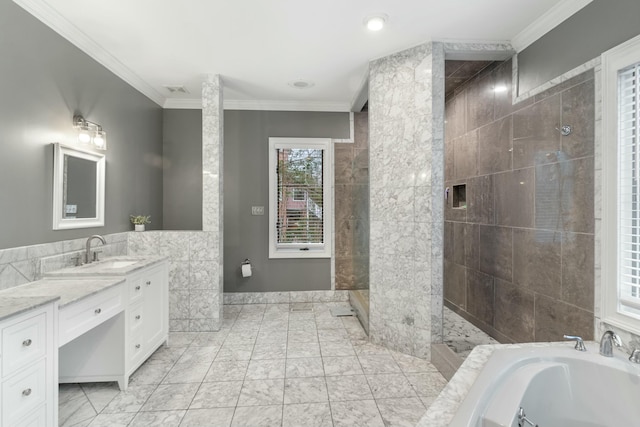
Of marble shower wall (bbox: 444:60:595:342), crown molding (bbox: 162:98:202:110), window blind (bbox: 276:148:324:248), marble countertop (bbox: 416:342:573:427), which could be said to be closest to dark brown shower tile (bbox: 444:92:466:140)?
marble shower wall (bbox: 444:60:595:342)

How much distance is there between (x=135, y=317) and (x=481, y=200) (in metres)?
3.32

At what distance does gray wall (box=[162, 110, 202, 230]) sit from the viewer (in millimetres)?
3984

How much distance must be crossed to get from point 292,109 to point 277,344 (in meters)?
3.03

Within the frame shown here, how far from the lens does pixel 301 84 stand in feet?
11.4

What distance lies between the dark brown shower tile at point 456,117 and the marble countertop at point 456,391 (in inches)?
100

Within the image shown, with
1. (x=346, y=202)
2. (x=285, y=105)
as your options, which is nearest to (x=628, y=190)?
(x=346, y=202)

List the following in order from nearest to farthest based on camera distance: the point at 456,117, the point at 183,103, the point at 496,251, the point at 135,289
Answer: the point at 135,289 < the point at 496,251 < the point at 456,117 < the point at 183,103

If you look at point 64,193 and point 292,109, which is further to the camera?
point 292,109

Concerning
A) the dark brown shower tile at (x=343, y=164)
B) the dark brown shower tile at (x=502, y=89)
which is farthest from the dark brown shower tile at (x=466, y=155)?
the dark brown shower tile at (x=343, y=164)

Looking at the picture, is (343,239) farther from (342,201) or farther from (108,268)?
(108,268)

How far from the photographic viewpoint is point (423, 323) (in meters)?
2.53

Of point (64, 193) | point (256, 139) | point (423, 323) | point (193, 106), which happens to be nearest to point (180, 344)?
point (64, 193)

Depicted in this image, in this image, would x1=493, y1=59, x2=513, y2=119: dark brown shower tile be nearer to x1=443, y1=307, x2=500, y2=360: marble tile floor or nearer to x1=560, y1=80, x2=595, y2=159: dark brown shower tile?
x1=560, y1=80, x2=595, y2=159: dark brown shower tile

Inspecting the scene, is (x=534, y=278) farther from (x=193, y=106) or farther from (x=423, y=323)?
(x=193, y=106)
